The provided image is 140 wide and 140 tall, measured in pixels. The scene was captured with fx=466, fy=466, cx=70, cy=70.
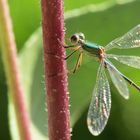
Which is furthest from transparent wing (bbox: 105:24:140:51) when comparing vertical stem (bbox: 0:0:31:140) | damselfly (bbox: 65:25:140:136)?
vertical stem (bbox: 0:0:31:140)

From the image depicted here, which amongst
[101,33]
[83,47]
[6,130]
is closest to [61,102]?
[83,47]

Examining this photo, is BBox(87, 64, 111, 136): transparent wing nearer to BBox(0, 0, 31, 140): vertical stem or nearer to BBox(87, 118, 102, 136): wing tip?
BBox(87, 118, 102, 136): wing tip

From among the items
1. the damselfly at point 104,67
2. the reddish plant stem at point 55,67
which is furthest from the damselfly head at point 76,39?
the reddish plant stem at point 55,67

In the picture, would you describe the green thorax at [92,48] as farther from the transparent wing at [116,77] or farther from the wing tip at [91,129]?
the wing tip at [91,129]

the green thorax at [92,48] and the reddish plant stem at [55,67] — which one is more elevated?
the green thorax at [92,48]

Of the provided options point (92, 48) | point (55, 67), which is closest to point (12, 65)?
point (55, 67)

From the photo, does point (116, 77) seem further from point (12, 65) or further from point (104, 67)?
point (12, 65)
